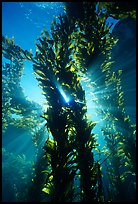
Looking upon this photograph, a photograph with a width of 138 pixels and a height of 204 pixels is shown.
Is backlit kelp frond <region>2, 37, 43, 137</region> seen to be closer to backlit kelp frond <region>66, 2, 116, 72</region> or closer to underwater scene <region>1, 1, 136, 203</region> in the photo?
underwater scene <region>1, 1, 136, 203</region>

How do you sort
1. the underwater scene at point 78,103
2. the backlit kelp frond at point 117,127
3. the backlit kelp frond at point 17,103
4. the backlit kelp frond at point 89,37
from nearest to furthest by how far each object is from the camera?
the underwater scene at point 78,103
the backlit kelp frond at point 89,37
the backlit kelp frond at point 117,127
the backlit kelp frond at point 17,103

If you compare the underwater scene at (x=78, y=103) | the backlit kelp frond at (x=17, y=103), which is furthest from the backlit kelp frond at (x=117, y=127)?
the backlit kelp frond at (x=17, y=103)

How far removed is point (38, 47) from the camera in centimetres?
526

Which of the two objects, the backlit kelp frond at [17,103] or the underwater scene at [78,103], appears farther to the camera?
the backlit kelp frond at [17,103]

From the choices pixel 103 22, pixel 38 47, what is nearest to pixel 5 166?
pixel 38 47

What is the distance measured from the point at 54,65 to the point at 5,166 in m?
19.5

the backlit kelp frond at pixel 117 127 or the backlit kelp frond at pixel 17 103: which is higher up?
the backlit kelp frond at pixel 17 103

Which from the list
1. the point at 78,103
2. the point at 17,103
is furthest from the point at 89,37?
the point at 17,103

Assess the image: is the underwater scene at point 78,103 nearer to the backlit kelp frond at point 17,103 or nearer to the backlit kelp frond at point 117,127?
the backlit kelp frond at point 117,127

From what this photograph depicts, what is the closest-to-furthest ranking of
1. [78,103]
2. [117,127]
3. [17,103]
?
[78,103] < [117,127] < [17,103]

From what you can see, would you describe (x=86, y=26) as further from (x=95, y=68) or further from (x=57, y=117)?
(x=57, y=117)

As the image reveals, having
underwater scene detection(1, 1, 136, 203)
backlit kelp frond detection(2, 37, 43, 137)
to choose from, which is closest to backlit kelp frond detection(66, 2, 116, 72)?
underwater scene detection(1, 1, 136, 203)

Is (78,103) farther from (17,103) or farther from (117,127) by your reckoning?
(17,103)

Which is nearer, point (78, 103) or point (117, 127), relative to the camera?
point (78, 103)
